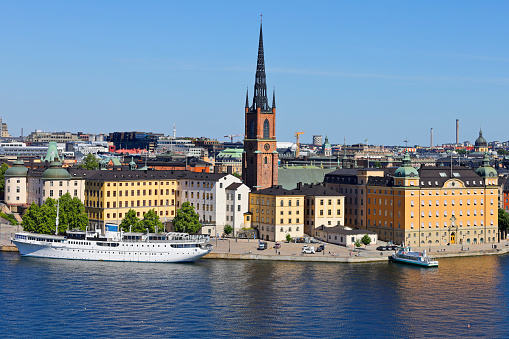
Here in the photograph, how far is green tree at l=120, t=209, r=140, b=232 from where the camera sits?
123 m

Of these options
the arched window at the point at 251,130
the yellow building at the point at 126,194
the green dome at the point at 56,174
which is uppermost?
the arched window at the point at 251,130

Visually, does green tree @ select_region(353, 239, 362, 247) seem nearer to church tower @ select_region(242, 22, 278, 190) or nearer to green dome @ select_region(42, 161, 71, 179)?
church tower @ select_region(242, 22, 278, 190)

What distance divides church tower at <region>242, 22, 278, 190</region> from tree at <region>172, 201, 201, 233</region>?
47.7ft

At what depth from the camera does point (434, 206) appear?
124250 mm

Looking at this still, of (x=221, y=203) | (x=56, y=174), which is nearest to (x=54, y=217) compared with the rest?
(x=56, y=174)

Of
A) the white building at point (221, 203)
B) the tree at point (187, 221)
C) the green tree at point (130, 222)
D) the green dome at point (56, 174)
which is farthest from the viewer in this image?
the green dome at point (56, 174)

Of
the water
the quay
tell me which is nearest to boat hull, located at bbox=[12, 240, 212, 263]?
the water

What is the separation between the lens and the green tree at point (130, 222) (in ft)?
402

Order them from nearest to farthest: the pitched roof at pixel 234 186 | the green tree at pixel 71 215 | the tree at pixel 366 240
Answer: the tree at pixel 366 240, the green tree at pixel 71 215, the pitched roof at pixel 234 186

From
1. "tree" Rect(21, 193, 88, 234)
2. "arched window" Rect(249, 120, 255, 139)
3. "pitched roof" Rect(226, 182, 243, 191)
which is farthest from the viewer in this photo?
"arched window" Rect(249, 120, 255, 139)

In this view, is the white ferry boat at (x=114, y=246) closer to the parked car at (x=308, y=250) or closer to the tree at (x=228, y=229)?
the parked car at (x=308, y=250)

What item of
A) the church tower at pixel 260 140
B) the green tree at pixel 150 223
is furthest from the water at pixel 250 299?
the church tower at pixel 260 140

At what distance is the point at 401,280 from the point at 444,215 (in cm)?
2812

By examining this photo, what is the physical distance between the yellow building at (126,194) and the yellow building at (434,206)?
3363cm
